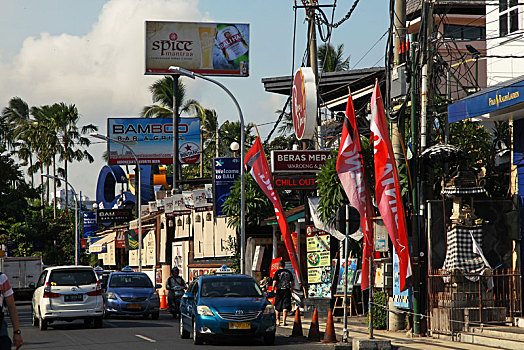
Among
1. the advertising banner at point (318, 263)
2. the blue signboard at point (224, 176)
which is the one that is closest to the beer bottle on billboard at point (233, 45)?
the blue signboard at point (224, 176)

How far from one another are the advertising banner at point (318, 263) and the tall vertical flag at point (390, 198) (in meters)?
8.99

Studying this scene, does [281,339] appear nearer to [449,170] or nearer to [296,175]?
[449,170]

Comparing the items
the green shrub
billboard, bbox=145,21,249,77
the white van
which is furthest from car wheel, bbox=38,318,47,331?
billboard, bbox=145,21,249,77

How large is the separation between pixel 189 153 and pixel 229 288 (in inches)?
1589

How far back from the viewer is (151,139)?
60.2 meters

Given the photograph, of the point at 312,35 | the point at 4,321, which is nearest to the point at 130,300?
the point at 312,35

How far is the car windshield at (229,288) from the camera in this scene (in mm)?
19453

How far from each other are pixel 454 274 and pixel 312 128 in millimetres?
9931

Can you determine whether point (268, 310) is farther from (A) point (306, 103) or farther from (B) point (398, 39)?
(A) point (306, 103)

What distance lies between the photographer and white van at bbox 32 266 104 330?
945 inches

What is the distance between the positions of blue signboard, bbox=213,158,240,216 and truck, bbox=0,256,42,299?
18.4m

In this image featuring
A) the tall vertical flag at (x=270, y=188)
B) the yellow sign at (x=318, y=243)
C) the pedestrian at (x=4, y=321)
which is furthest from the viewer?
the yellow sign at (x=318, y=243)

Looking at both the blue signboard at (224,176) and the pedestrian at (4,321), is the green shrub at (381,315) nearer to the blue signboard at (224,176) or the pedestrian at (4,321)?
the pedestrian at (4,321)

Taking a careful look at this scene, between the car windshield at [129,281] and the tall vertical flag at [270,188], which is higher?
the tall vertical flag at [270,188]
